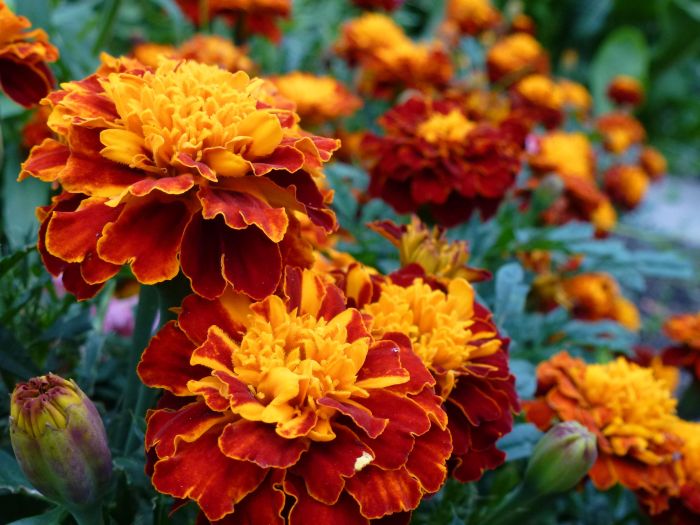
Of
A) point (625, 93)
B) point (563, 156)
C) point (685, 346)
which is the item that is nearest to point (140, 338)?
point (685, 346)

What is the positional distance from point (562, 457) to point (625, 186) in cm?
177

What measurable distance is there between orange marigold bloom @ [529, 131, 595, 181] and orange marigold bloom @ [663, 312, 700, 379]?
0.52 m

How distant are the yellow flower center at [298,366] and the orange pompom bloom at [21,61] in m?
0.35

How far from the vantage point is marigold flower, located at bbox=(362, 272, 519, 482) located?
0.62 meters

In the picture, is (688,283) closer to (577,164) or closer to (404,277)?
(577,164)

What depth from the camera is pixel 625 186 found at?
2.28 meters

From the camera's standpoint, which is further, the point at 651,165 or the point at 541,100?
the point at 651,165

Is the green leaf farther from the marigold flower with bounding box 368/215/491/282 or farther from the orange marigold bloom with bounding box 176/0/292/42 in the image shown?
the marigold flower with bounding box 368/215/491/282

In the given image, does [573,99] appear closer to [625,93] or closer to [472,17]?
[625,93]

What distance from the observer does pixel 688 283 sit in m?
3.10

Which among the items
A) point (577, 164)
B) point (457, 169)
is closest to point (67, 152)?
point (457, 169)

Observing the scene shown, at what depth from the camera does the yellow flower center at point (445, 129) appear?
1062mm

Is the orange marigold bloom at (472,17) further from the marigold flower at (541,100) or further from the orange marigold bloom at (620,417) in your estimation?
the orange marigold bloom at (620,417)

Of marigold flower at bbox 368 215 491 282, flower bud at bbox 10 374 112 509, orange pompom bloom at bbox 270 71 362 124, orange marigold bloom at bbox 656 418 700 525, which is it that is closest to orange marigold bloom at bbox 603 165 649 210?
orange pompom bloom at bbox 270 71 362 124
